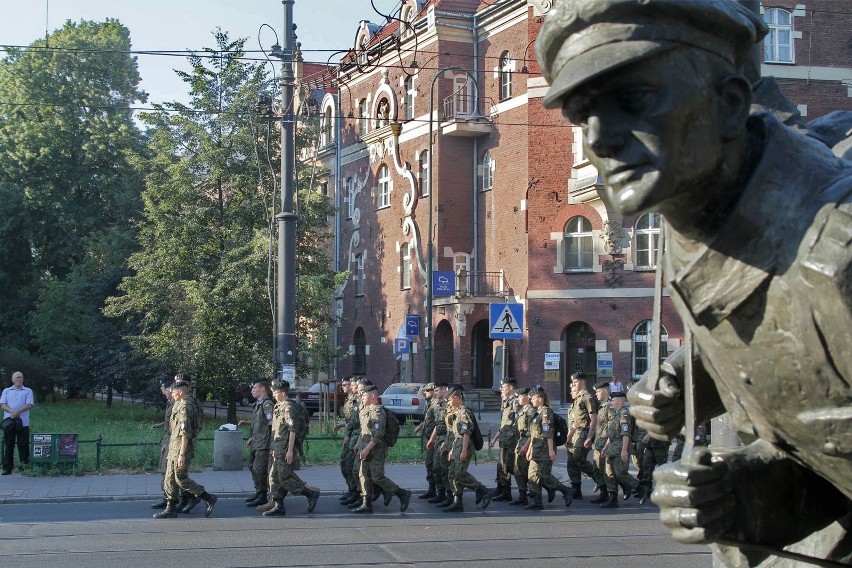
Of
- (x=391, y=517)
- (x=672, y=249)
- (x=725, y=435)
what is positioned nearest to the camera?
(x=672, y=249)

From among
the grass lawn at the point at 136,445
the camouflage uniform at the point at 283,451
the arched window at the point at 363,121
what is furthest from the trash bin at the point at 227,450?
the arched window at the point at 363,121

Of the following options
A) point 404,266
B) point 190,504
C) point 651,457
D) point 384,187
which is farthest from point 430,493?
point 384,187

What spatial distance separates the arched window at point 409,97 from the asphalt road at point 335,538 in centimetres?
3047

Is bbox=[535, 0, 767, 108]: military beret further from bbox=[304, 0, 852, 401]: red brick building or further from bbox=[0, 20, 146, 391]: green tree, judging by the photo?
bbox=[0, 20, 146, 391]: green tree

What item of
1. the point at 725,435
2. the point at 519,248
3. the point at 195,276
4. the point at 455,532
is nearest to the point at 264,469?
the point at 455,532

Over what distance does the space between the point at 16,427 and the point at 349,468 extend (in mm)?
6642

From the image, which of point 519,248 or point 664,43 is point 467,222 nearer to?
point 519,248

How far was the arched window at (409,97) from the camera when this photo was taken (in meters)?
44.8

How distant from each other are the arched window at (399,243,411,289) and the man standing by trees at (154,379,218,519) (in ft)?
97.3

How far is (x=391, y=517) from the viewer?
603 inches

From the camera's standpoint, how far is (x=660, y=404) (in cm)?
228

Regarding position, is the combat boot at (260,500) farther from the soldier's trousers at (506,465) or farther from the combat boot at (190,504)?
the soldier's trousers at (506,465)

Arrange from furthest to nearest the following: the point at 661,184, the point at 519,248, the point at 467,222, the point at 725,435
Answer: the point at 467,222 → the point at 519,248 → the point at 725,435 → the point at 661,184

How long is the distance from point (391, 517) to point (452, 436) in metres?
2.17
